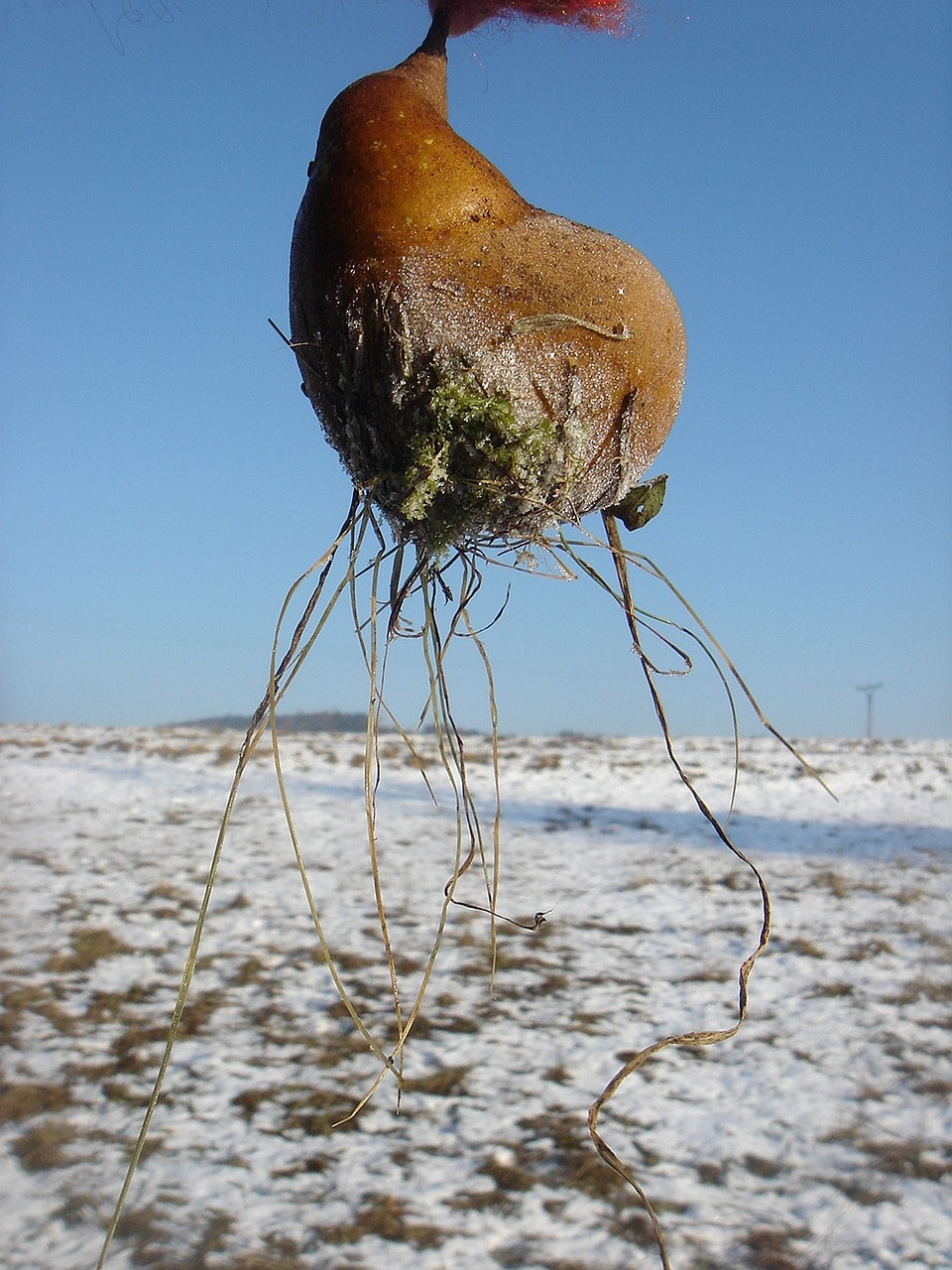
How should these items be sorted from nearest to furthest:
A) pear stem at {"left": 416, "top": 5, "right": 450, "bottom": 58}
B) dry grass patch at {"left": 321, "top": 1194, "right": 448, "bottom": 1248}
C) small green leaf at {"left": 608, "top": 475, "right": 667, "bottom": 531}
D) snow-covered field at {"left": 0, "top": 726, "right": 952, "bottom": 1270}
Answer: pear stem at {"left": 416, "top": 5, "right": 450, "bottom": 58}
small green leaf at {"left": 608, "top": 475, "right": 667, "bottom": 531}
dry grass patch at {"left": 321, "top": 1194, "right": 448, "bottom": 1248}
snow-covered field at {"left": 0, "top": 726, "right": 952, "bottom": 1270}

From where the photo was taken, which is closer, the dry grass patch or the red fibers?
the red fibers

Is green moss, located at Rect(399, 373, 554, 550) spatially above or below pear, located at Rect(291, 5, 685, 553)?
below

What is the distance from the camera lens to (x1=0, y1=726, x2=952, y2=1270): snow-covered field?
4.47 meters

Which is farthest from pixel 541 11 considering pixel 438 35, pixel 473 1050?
pixel 473 1050

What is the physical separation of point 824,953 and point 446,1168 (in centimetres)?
452

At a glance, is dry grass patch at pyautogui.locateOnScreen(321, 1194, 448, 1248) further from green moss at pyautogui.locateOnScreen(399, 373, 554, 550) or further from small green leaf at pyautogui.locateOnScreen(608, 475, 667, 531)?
green moss at pyautogui.locateOnScreen(399, 373, 554, 550)

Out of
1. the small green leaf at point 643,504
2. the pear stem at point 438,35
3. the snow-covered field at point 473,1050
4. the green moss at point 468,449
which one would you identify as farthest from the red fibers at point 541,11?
the snow-covered field at point 473,1050

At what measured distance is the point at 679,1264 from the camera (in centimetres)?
421

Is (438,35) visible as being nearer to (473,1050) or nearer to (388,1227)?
(388,1227)

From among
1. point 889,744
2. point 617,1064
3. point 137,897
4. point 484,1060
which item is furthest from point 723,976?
point 889,744

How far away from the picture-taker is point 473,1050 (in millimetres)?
6191

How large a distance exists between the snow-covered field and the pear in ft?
13.7

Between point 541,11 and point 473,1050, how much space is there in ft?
20.0

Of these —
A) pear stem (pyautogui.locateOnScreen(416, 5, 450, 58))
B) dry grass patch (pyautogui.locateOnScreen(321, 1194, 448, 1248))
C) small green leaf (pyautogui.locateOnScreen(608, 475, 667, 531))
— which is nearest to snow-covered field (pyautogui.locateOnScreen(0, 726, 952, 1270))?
dry grass patch (pyautogui.locateOnScreen(321, 1194, 448, 1248))
